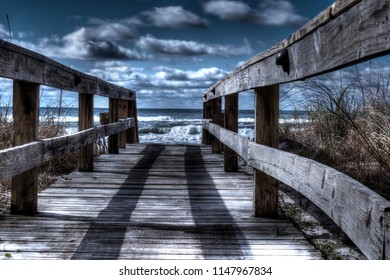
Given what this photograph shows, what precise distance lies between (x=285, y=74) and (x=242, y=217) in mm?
1396

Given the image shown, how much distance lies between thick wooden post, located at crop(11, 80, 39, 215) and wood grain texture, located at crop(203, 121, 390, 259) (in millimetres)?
1934

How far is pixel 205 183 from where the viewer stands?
4.91m

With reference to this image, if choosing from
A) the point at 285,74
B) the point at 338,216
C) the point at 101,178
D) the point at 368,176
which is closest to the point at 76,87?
the point at 101,178

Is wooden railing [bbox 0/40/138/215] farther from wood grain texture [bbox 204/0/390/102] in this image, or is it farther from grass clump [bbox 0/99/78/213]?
wood grain texture [bbox 204/0/390/102]

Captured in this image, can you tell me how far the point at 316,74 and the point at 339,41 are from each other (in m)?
0.32

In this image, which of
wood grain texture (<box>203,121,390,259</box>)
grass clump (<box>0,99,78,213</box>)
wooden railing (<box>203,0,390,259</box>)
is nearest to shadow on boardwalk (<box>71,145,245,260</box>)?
wooden railing (<box>203,0,390,259</box>)

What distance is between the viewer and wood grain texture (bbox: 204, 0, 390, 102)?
1300 mm

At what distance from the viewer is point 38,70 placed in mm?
3250

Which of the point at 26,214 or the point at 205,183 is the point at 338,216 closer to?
the point at 26,214

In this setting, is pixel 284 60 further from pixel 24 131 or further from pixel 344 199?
pixel 24 131

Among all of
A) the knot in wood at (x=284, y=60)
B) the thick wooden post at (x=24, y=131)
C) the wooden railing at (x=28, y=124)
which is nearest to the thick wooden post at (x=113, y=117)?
the wooden railing at (x=28, y=124)

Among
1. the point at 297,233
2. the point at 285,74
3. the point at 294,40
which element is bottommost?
the point at 297,233

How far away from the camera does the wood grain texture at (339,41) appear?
51.2 inches

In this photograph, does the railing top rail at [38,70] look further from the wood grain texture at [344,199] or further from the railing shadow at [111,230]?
the wood grain texture at [344,199]
